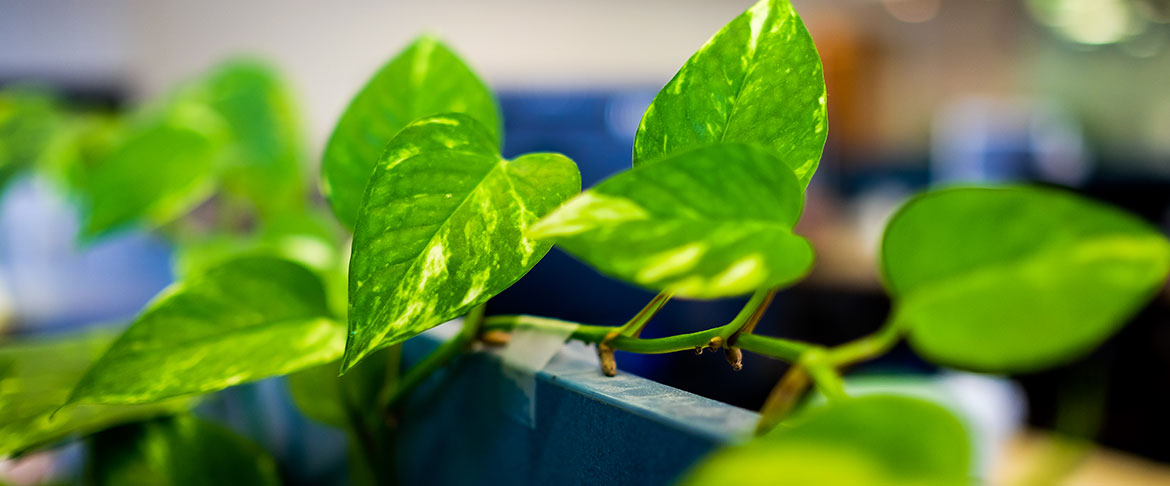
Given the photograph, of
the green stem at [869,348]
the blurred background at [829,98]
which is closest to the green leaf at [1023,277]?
the green stem at [869,348]

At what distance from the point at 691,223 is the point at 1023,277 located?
4cm

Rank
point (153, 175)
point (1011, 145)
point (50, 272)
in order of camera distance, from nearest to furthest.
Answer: point (153, 175)
point (50, 272)
point (1011, 145)

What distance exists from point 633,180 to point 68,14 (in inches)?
150

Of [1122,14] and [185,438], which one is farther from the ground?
[1122,14]

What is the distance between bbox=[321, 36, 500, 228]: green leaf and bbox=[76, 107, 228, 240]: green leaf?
15 cm

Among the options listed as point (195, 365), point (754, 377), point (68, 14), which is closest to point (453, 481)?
point (195, 365)

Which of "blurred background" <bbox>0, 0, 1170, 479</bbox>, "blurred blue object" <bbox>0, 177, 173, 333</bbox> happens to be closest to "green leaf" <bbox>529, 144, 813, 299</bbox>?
"blurred background" <bbox>0, 0, 1170, 479</bbox>

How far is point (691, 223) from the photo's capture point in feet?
0.33

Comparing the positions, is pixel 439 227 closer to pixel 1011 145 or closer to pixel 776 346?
pixel 776 346

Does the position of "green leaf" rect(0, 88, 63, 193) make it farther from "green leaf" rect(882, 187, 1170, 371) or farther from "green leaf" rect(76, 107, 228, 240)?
"green leaf" rect(882, 187, 1170, 371)

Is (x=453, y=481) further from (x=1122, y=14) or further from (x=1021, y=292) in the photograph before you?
(x=1122, y=14)

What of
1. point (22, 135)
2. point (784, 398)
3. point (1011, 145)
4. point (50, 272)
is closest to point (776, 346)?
point (784, 398)

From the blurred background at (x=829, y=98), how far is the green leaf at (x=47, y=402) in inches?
40.5

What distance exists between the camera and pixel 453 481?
19 centimetres
